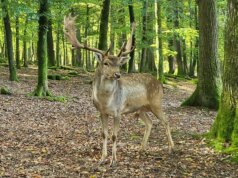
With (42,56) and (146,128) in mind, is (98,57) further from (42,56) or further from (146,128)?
(42,56)

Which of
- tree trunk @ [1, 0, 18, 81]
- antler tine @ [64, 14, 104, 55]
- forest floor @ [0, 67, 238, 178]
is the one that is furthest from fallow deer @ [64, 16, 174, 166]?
tree trunk @ [1, 0, 18, 81]

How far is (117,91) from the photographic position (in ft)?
24.8

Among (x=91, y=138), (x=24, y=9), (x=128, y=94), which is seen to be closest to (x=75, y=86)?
(x=24, y=9)

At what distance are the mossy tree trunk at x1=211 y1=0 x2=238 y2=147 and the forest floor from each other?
533mm

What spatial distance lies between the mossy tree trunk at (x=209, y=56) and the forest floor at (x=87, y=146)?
27.9 inches

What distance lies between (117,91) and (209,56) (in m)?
7.74

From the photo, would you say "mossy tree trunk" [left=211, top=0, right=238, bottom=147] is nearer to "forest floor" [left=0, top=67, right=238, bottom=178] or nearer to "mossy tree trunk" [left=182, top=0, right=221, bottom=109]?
"forest floor" [left=0, top=67, right=238, bottom=178]

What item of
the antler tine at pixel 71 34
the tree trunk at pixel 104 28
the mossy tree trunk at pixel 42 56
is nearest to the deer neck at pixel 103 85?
the antler tine at pixel 71 34

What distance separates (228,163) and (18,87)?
48.1ft

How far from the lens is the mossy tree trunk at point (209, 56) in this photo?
14336 millimetres

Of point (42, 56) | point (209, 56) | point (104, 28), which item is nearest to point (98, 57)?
point (209, 56)

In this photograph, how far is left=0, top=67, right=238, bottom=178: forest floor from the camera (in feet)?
22.3

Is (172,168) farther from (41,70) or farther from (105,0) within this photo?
(105,0)

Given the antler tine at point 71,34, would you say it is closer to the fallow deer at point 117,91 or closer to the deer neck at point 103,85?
the fallow deer at point 117,91
